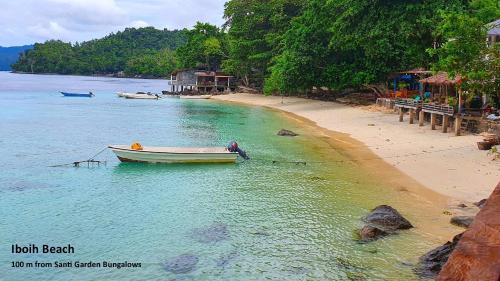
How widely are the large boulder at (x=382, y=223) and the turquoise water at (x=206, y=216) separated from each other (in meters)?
0.37

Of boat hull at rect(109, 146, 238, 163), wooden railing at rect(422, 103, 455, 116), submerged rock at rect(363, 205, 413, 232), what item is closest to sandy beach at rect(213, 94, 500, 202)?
wooden railing at rect(422, 103, 455, 116)

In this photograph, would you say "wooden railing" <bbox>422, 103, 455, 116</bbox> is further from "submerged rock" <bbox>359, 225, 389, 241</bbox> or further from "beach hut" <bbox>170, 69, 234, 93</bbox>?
"beach hut" <bbox>170, 69, 234, 93</bbox>

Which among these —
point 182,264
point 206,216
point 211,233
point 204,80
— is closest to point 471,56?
point 206,216

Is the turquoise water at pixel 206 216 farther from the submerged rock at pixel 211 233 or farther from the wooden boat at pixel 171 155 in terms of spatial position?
the wooden boat at pixel 171 155

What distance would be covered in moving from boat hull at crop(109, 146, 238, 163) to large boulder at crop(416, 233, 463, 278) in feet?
44.7

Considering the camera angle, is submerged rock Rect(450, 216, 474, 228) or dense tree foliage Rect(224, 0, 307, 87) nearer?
submerged rock Rect(450, 216, 474, 228)

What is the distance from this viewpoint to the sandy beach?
18219 millimetres

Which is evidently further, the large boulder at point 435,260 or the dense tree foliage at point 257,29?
the dense tree foliage at point 257,29

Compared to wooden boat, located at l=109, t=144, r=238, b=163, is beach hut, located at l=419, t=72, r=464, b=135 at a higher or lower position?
higher

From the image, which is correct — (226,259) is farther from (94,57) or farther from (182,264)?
(94,57)

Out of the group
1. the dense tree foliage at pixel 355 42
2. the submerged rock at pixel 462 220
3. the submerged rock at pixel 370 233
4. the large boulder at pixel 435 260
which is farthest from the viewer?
the dense tree foliage at pixel 355 42

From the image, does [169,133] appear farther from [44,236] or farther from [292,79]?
[44,236]

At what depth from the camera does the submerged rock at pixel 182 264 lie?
1160cm

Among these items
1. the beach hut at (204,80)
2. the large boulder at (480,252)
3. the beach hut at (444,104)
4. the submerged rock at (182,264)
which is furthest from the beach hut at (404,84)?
the beach hut at (204,80)
